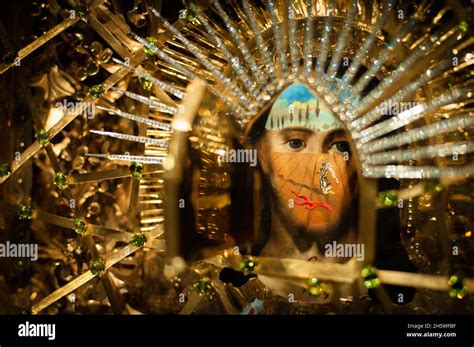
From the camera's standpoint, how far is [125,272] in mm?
1301

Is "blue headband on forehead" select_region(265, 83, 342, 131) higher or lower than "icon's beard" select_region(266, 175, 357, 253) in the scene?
higher

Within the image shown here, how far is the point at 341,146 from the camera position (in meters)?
1.11

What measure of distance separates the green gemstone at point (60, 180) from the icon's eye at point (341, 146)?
583mm

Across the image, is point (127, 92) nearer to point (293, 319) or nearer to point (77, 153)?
point (77, 153)

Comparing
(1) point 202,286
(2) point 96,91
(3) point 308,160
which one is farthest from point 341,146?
(2) point 96,91

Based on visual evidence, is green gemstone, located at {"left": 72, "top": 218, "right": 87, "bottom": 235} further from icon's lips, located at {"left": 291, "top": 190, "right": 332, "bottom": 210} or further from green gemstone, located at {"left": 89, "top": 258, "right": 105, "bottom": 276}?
icon's lips, located at {"left": 291, "top": 190, "right": 332, "bottom": 210}

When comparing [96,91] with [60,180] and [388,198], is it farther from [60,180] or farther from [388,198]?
[388,198]

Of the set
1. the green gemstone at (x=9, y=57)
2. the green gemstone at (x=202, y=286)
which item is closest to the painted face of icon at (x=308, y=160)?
the green gemstone at (x=202, y=286)

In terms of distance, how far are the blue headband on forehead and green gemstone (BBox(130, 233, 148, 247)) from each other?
36 centimetres

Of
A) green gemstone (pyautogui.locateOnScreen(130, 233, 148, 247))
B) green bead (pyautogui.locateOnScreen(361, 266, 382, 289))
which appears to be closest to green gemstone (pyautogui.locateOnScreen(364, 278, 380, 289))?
green bead (pyautogui.locateOnScreen(361, 266, 382, 289))

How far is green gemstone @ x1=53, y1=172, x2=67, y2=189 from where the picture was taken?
4.15 feet

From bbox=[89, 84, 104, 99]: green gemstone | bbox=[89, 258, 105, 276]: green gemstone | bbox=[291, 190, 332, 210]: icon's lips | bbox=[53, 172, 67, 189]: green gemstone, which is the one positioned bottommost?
bbox=[89, 258, 105, 276]: green gemstone

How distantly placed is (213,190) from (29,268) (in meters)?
0.52

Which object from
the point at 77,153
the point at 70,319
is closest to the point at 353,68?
the point at 77,153
